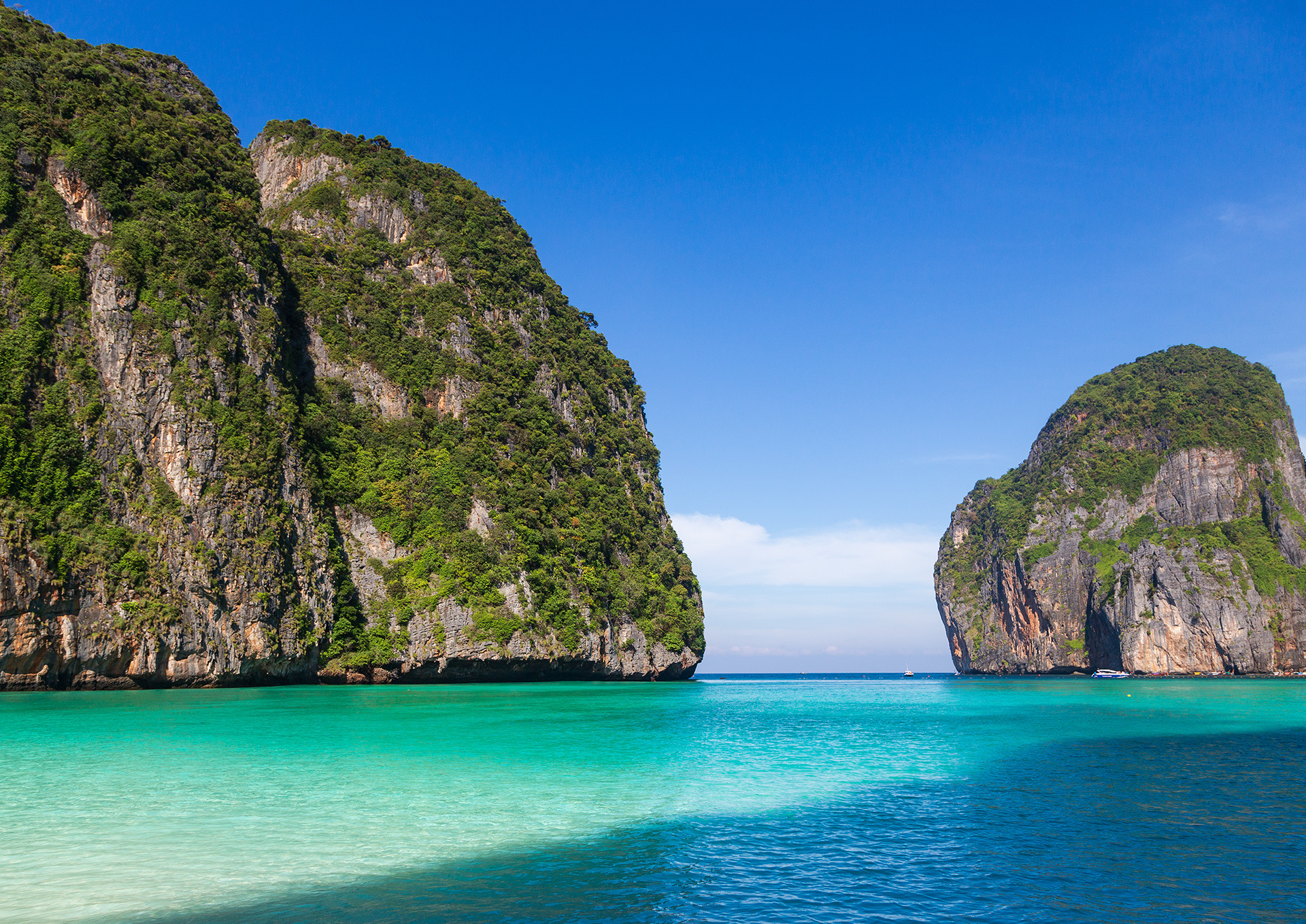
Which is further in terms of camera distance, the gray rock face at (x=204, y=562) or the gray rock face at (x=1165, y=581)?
the gray rock face at (x=1165, y=581)

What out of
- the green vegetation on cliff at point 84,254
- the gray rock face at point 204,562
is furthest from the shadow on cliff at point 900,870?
the green vegetation on cliff at point 84,254

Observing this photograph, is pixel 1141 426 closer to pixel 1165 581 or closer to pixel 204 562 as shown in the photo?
pixel 1165 581

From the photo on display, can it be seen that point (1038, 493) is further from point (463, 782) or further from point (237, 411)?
point (463, 782)

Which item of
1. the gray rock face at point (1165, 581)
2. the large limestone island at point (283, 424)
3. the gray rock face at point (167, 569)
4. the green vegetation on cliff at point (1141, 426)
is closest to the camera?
the gray rock face at point (167, 569)

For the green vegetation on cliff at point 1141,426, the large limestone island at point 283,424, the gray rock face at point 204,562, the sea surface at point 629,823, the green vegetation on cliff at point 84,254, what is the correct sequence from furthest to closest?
the green vegetation on cliff at point 1141,426
the large limestone island at point 283,424
the green vegetation on cliff at point 84,254
the gray rock face at point 204,562
the sea surface at point 629,823

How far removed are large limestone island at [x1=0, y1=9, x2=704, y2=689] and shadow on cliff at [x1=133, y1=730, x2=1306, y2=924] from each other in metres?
37.0

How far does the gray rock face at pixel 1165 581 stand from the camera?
9712 centimetres

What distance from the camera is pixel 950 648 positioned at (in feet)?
506

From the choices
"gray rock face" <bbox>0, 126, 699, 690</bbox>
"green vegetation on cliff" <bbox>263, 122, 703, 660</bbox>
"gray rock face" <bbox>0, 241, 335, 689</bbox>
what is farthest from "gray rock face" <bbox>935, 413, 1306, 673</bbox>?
"gray rock face" <bbox>0, 241, 335, 689</bbox>

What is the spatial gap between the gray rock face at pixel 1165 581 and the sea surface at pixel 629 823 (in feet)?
277

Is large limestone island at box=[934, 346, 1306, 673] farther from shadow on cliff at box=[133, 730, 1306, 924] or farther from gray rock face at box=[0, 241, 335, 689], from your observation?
shadow on cliff at box=[133, 730, 1306, 924]

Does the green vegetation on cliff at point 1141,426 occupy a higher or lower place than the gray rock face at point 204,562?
higher

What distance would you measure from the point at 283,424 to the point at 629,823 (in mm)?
47275

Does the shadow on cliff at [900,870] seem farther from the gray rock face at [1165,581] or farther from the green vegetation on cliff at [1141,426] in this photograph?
the green vegetation on cliff at [1141,426]
